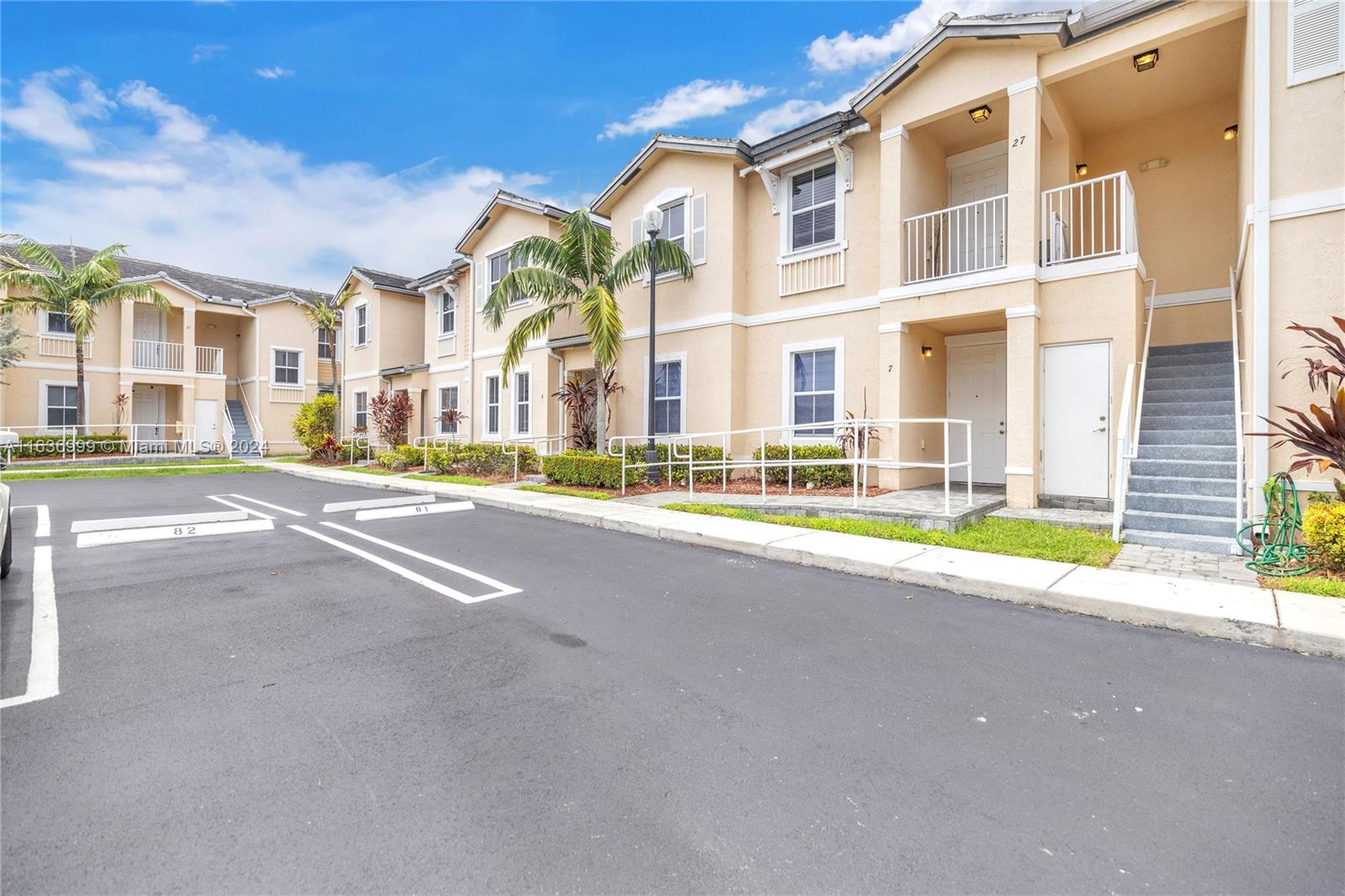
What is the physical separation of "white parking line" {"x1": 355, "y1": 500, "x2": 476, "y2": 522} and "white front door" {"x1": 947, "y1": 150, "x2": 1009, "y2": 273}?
32.5 feet

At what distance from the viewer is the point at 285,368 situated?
92.1 ft

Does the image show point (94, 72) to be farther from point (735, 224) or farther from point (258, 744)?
point (258, 744)

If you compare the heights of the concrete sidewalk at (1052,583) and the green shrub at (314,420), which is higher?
the green shrub at (314,420)

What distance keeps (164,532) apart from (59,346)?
902 inches

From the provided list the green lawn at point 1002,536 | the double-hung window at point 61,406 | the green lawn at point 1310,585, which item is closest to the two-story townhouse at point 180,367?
the double-hung window at point 61,406

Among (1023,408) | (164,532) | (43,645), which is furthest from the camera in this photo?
(1023,408)

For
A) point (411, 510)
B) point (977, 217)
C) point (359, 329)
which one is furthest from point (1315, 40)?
point (359, 329)

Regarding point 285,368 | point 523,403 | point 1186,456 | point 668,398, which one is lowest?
point 1186,456

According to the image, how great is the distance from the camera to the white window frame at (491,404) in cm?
1797

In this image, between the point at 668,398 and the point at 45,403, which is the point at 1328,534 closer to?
the point at 668,398

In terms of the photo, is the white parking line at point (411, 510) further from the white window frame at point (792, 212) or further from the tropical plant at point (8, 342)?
the tropical plant at point (8, 342)

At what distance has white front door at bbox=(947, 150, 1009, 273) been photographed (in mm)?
10766

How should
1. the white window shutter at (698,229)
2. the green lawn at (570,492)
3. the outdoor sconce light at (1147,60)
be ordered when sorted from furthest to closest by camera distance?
the white window shutter at (698,229) → the green lawn at (570,492) → the outdoor sconce light at (1147,60)

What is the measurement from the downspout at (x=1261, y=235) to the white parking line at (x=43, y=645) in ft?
34.9
